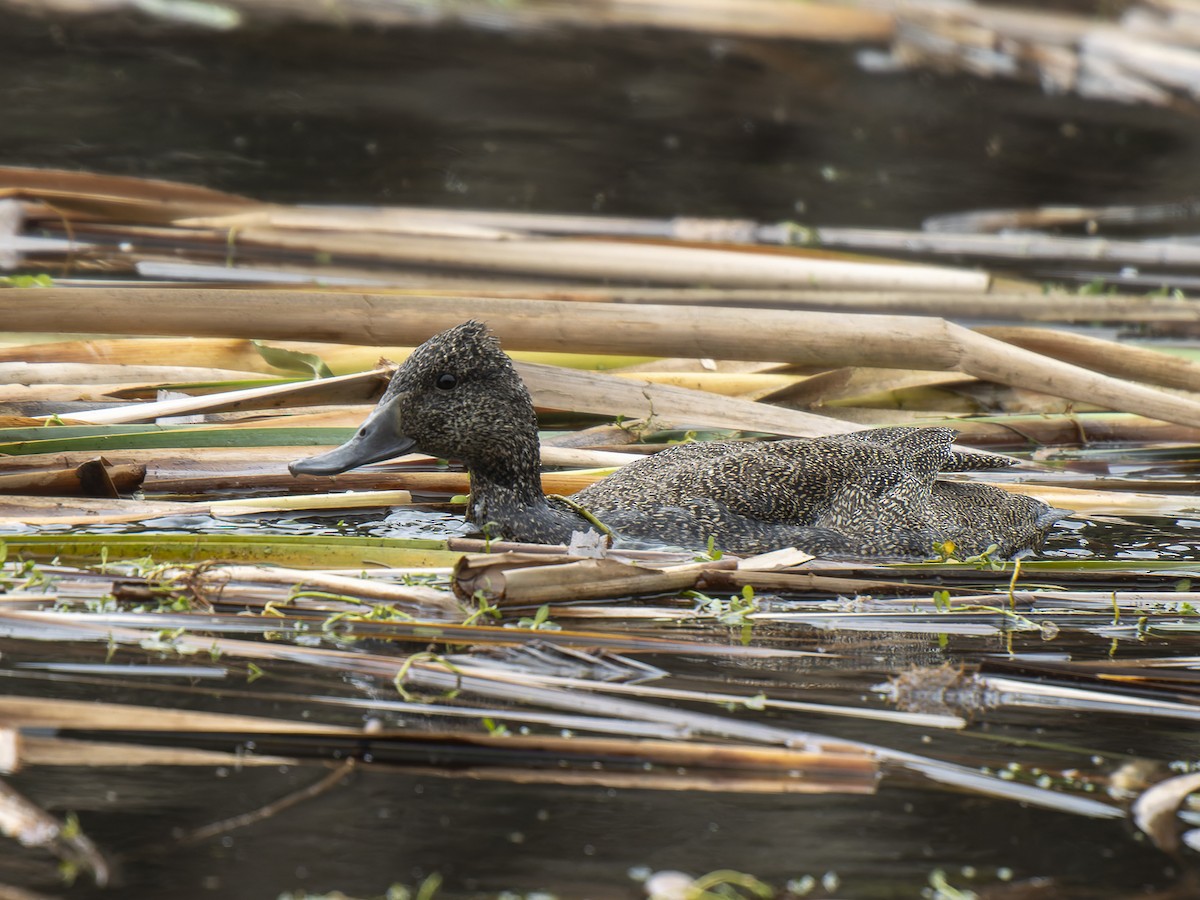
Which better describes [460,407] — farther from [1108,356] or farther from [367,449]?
[1108,356]

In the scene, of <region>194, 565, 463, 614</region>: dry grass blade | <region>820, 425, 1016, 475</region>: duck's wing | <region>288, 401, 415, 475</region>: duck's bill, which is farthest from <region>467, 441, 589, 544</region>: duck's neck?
<region>820, 425, 1016, 475</region>: duck's wing

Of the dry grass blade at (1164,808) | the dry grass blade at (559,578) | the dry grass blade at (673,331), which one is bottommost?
the dry grass blade at (1164,808)

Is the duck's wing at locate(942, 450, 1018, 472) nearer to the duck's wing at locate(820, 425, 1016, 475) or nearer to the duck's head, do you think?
the duck's wing at locate(820, 425, 1016, 475)

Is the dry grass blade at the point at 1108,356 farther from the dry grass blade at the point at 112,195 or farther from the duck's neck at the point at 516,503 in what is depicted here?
the dry grass blade at the point at 112,195

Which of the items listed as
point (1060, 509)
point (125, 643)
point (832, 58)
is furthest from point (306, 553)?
point (832, 58)

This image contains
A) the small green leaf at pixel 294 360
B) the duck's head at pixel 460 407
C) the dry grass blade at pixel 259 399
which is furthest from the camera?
the small green leaf at pixel 294 360

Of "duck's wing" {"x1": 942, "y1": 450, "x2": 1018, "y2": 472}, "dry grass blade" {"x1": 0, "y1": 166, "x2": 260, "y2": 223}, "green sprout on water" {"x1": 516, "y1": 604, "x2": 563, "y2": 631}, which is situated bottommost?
"green sprout on water" {"x1": 516, "y1": 604, "x2": 563, "y2": 631}

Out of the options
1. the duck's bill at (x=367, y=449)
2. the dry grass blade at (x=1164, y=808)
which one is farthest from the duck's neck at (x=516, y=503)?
the dry grass blade at (x=1164, y=808)

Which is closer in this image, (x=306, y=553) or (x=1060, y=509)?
(x=306, y=553)

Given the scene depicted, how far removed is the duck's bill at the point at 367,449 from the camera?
18.2ft

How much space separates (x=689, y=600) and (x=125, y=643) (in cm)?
158

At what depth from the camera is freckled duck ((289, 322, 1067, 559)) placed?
577 cm

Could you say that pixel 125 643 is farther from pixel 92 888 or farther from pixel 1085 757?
pixel 1085 757

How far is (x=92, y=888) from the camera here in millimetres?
3115
